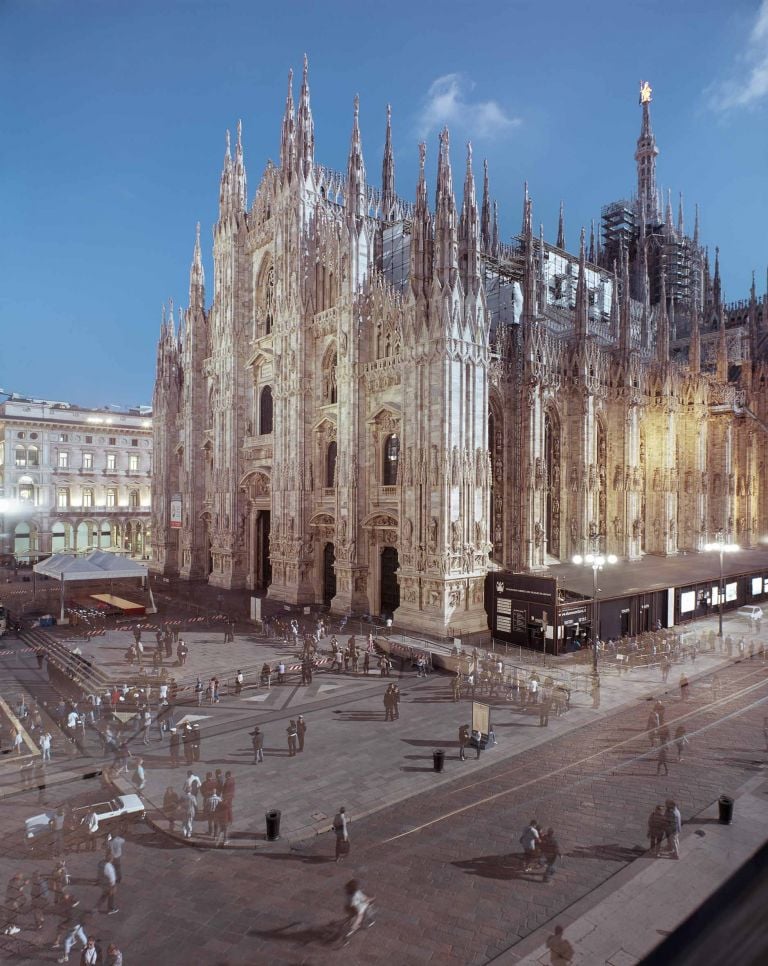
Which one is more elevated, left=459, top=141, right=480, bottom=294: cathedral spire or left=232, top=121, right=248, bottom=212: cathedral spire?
left=232, top=121, right=248, bottom=212: cathedral spire

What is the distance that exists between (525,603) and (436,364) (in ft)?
40.7

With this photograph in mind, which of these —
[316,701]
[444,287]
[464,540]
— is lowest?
[316,701]

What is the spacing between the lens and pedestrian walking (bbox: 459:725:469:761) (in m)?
15.9

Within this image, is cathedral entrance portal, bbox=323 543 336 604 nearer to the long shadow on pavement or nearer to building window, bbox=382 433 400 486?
building window, bbox=382 433 400 486

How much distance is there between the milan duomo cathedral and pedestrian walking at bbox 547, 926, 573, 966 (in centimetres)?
1961

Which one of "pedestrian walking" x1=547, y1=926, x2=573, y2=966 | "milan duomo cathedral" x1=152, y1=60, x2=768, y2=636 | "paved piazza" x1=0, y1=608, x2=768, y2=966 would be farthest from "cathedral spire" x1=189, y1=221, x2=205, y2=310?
"pedestrian walking" x1=547, y1=926, x2=573, y2=966

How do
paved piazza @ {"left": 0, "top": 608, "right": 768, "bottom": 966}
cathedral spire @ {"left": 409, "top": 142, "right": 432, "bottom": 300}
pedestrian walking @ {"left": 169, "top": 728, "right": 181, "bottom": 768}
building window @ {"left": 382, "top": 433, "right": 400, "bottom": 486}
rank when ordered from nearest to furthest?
1. paved piazza @ {"left": 0, "top": 608, "right": 768, "bottom": 966}
2. pedestrian walking @ {"left": 169, "top": 728, "right": 181, "bottom": 768}
3. cathedral spire @ {"left": 409, "top": 142, "right": 432, "bottom": 300}
4. building window @ {"left": 382, "top": 433, "right": 400, "bottom": 486}

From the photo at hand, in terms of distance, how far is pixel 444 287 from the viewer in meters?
29.8

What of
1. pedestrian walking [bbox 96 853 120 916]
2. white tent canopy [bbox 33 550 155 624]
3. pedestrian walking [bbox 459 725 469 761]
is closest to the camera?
pedestrian walking [bbox 96 853 120 916]

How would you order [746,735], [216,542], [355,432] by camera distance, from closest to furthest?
[746,735] → [355,432] → [216,542]

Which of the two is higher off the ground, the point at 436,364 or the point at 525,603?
the point at 436,364

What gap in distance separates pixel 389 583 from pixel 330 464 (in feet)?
29.4

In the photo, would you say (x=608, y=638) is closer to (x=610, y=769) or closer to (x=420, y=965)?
(x=610, y=769)

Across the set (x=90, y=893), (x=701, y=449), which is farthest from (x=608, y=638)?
(x=701, y=449)
